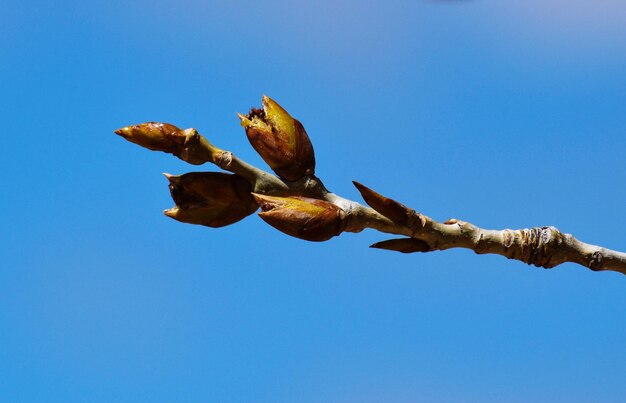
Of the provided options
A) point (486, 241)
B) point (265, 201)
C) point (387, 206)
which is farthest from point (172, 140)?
point (486, 241)

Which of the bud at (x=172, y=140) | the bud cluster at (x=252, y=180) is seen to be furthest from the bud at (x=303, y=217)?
the bud at (x=172, y=140)

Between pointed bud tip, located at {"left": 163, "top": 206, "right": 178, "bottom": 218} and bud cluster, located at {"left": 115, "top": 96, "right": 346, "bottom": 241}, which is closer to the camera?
bud cluster, located at {"left": 115, "top": 96, "right": 346, "bottom": 241}

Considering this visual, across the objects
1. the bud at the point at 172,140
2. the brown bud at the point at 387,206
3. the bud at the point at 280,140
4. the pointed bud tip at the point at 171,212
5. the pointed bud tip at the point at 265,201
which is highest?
the bud at the point at 280,140

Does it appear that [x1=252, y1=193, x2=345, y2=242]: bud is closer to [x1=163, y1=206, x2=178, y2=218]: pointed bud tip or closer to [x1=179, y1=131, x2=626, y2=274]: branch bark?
[x1=179, y1=131, x2=626, y2=274]: branch bark

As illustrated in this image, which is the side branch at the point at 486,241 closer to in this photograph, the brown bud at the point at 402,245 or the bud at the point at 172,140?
the brown bud at the point at 402,245

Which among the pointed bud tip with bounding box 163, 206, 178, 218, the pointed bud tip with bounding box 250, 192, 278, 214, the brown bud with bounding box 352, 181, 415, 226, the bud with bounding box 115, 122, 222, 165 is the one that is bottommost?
the pointed bud tip with bounding box 163, 206, 178, 218

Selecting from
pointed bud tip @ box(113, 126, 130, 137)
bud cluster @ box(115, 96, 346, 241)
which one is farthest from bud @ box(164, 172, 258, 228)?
pointed bud tip @ box(113, 126, 130, 137)
